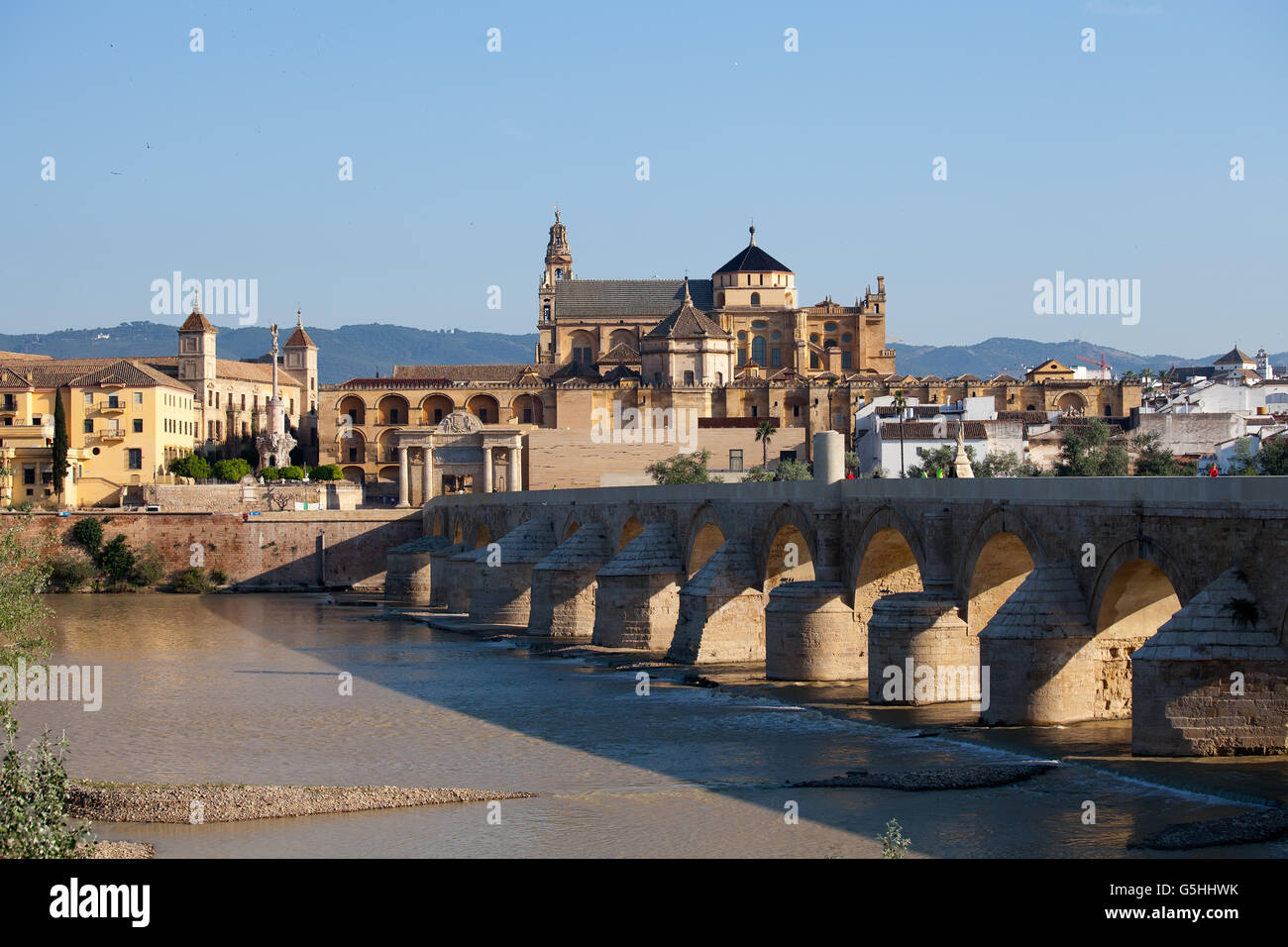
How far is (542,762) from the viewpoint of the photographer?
81.4ft

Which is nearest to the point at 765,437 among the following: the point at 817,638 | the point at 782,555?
the point at 782,555

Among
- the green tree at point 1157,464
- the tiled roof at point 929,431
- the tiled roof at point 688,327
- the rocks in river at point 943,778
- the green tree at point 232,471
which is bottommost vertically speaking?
the rocks in river at point 943,778

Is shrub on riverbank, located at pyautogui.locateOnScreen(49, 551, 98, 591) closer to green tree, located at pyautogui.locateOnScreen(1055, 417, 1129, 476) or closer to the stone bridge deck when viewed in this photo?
the stone bridge deck

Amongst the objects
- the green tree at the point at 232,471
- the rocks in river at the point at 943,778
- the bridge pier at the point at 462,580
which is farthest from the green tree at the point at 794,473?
the rocks in river at the point at 943,778

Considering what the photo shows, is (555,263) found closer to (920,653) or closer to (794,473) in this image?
(794,473)

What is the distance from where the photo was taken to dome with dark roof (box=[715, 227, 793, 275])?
389 feet

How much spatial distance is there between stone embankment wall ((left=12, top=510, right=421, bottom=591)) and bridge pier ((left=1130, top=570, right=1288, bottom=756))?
5443 cm

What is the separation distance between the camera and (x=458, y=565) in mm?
58312

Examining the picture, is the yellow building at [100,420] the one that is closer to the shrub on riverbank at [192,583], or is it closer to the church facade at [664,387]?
the church facade at [664,387]

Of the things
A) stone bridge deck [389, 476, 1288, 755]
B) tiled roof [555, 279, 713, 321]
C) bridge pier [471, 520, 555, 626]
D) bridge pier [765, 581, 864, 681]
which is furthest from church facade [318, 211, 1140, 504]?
bridge pier [765, 581, 864, 681]

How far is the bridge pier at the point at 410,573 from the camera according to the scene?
66375 millimetres

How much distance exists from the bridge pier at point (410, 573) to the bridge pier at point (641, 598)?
85.4 feet

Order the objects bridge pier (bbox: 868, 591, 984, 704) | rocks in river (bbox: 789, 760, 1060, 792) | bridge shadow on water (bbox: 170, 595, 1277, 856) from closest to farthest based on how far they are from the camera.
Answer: bridge shadow on water (bbox: 170, 595, 1277, 856) < rocks in river (bbox: 789, 760, 1060, 792) < bridge pier (bbox: 868, 591, 984, 704)
